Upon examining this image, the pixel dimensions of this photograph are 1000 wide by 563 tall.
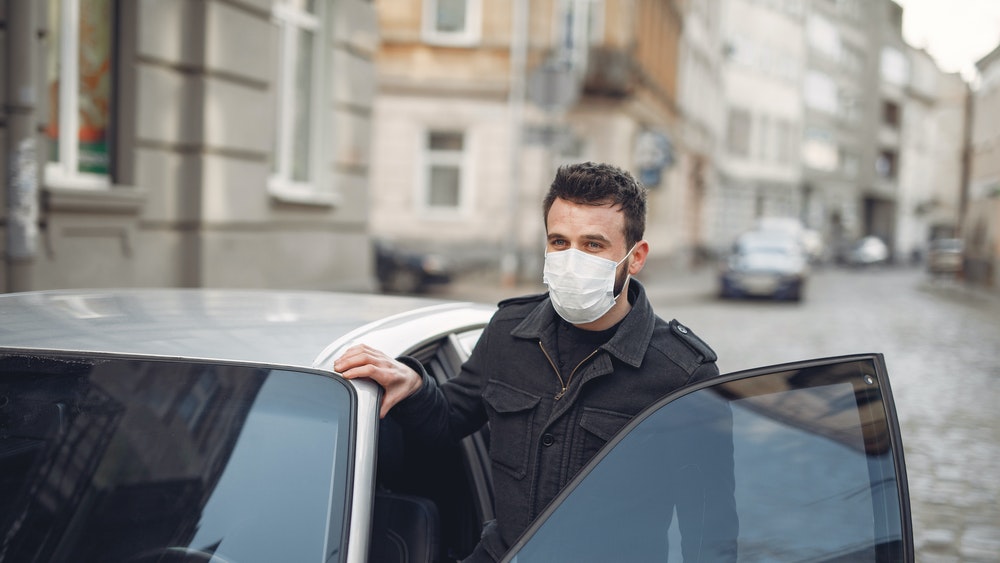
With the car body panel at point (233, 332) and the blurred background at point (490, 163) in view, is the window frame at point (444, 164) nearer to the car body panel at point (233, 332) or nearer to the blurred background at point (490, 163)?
the blurred background at point (490, 163)

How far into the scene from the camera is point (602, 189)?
2602 millimetres

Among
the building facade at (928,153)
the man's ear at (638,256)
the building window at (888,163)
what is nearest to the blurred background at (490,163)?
the man's ear at (638,256)

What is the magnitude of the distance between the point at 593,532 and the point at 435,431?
75 centimetres

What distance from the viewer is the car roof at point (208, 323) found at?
242cm

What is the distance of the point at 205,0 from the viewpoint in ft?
33.6

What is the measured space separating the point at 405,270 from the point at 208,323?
60.3 ft

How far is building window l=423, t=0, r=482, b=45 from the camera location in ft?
87.4

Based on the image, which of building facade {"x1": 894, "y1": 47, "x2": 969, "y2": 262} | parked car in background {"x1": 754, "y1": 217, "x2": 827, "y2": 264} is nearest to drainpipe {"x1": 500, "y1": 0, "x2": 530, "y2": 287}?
parked car in background {"x1": 754, "y1": 217, "x2": 827, "y2": 264}

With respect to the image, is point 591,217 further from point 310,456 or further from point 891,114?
point 891,114

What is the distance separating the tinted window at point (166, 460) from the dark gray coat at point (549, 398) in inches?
13.9

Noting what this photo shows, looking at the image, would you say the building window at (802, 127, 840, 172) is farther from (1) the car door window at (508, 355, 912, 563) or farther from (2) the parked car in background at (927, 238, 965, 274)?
(1) the car door window at (508, 355, 912, 563)

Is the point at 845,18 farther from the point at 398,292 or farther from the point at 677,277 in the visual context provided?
the point at 398,292

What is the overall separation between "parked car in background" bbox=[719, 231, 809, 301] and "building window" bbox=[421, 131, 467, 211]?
654 centimetres

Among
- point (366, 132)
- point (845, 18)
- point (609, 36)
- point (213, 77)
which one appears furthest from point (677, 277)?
point (845, 18)
